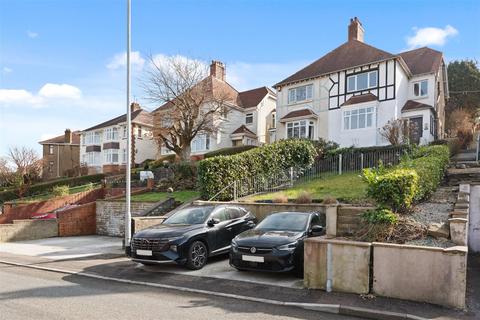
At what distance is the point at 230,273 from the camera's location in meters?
8.70

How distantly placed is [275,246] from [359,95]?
2412cm

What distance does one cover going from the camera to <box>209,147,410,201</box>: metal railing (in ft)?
56.7

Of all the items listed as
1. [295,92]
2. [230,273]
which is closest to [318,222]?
[230,273]

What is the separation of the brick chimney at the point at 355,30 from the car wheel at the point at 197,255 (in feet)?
99.5

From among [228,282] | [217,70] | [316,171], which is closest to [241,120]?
[217,70]

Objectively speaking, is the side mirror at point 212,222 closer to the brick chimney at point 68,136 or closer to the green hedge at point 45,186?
the green hedge at point 45,186

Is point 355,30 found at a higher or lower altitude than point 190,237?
higher

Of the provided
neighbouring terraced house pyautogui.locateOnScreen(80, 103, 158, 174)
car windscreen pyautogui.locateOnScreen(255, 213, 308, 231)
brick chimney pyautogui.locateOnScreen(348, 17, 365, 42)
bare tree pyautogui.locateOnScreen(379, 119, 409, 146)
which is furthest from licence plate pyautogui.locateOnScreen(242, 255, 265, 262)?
neighbouring terraced house pyautogui.locateOnScreen(80, 103, 158, 174)

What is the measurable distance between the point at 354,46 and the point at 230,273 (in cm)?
2875

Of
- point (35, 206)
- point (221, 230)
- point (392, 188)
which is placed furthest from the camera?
point (35, 206)

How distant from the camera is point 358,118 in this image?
2878cm

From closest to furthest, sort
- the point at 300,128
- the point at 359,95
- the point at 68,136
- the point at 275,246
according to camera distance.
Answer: the point at 275,246 < the point at 359,95 < the point at 300,128 < the point at 68,136

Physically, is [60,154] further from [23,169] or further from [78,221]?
[78,221]

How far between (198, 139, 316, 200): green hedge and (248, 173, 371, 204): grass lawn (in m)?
1.32
